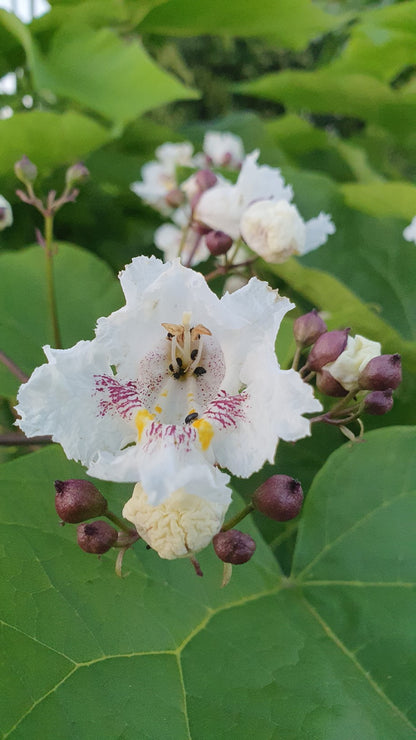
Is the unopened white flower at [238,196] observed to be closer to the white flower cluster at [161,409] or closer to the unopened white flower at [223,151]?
the white flower cluster at [161,409]

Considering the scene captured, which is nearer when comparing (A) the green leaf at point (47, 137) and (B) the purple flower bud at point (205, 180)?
(B) the purple flower bud at point (205, 180)

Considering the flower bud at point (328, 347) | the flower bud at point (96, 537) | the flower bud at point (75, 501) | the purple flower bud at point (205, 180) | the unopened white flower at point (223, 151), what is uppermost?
the flower bud at point (75, 501)

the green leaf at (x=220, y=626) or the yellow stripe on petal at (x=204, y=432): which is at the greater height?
the yellow stripe on petal at (x=204, y=432)

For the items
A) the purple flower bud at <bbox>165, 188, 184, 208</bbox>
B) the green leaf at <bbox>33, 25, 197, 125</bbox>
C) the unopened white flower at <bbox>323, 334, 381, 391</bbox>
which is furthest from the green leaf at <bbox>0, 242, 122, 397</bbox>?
the unopened white flower at <bbox>323, 334, 381, 391</bbox>

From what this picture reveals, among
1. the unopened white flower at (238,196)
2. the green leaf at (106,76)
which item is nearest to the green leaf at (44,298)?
the unopened white flower at (238,196)

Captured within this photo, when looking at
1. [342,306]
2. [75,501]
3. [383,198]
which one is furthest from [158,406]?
[383,198]

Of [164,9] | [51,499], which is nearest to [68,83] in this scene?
[164,9]

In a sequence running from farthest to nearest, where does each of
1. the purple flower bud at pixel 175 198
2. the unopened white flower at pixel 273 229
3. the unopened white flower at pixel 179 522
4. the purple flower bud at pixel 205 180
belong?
the purple flower bud at pixel 175 198 < the purple flower bud at pixel 205 180 < the unopened white flower at pixel 273 229 < the unopened white flower at pixel 179 522
